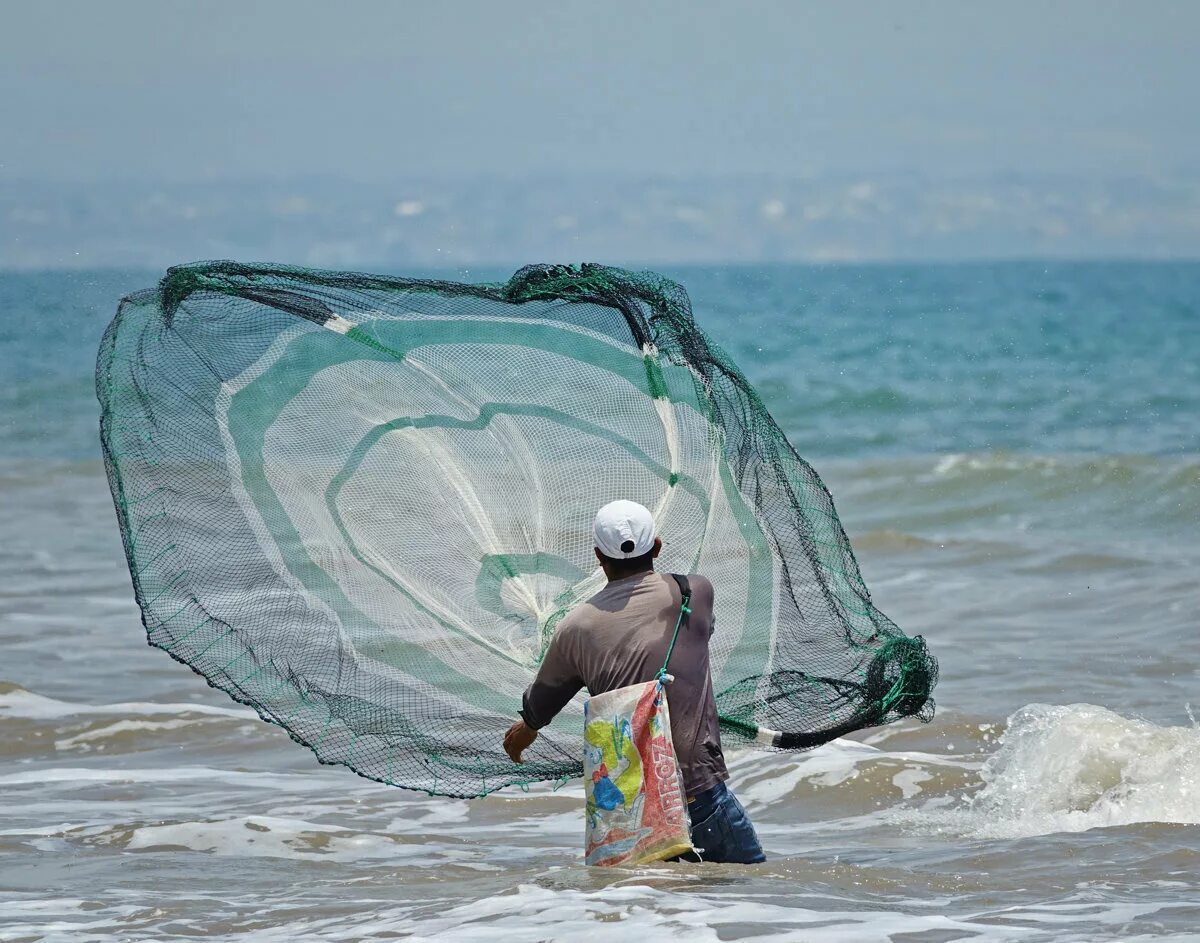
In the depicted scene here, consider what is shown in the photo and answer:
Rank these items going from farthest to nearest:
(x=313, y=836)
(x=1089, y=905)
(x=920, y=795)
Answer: (x=920, y=795) → (x=313, y=836) → (x=1089, y=905)

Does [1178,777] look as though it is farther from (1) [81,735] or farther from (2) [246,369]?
(1) [81,735]

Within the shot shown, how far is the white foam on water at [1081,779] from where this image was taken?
671 cm

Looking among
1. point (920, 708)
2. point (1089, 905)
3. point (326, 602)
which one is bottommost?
point (1089, 905)

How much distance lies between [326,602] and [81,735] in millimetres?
3135

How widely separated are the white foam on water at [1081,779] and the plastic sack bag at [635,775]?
204 cm

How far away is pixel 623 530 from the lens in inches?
200

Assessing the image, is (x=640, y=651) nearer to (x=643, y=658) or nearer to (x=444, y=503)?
(x=643, y=658)

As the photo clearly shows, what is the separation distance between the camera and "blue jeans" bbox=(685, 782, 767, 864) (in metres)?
5.17

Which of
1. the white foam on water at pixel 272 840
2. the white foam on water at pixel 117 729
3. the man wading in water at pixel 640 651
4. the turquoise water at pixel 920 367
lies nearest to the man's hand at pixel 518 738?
the man wading in water at pixel 640 651

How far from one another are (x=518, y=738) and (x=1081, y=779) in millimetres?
2993

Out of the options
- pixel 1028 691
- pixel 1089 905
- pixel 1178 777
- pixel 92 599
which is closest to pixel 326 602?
pixel 1089 905

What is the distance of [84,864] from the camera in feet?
20.9

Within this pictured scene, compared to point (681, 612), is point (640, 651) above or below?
below

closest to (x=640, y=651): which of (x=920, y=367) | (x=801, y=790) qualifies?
(x=801, y=790)
